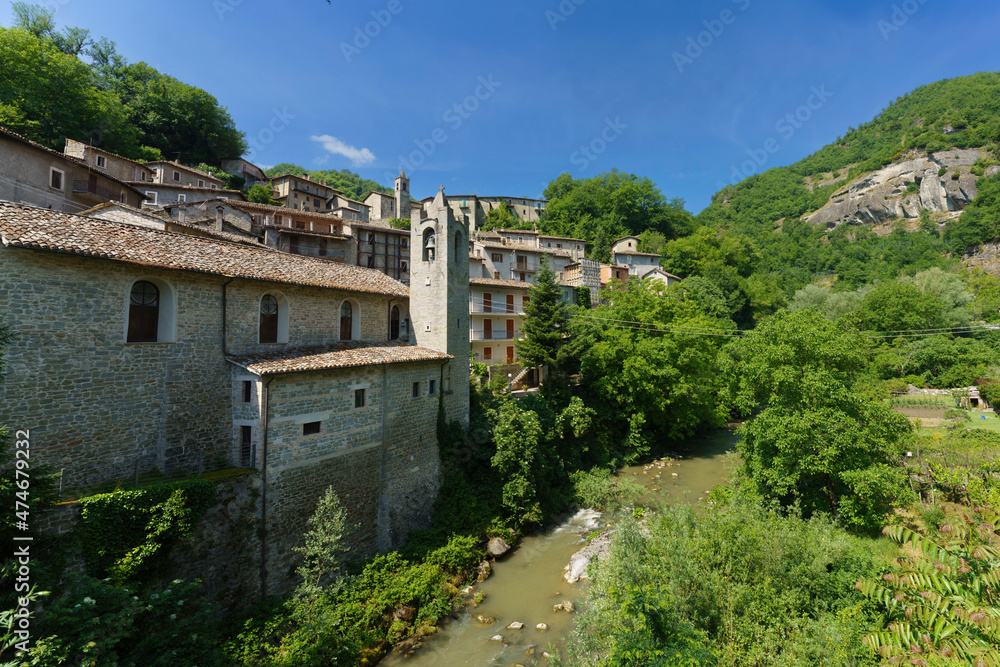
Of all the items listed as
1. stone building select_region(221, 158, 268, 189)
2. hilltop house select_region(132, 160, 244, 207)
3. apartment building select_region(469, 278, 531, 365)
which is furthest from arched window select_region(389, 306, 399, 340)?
stone building select_region(221, 158, 268, 189)

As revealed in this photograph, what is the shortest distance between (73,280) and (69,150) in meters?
32.3

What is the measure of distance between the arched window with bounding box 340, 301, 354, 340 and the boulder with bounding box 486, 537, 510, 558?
10820 mm

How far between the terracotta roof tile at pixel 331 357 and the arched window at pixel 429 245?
455 centimetres

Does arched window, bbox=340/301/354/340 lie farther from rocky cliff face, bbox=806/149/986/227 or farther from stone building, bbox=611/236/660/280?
rocky cliff face, bbox=806/149/986/227

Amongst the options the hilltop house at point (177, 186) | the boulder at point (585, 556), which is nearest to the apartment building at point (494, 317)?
the boulder at point (585, 556)

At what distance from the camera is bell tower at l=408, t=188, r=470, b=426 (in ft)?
62.4

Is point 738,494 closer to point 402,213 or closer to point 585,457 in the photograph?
point 585,457

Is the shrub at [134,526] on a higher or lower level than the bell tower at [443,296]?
lower

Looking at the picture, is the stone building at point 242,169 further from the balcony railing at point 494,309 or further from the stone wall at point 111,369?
the stone wall at point 111,369

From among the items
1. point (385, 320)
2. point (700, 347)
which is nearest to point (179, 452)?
point (385, 320)

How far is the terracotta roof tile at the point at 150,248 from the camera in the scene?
9.62m

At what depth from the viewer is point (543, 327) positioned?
975 inches

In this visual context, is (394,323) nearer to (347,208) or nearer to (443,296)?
(443,296)

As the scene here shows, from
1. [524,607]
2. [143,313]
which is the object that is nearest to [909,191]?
[524,607]
